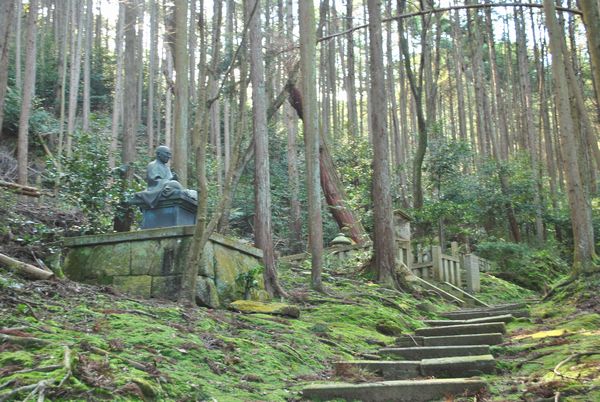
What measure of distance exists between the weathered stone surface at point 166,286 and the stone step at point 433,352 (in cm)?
250

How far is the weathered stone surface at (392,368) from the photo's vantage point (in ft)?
15.6

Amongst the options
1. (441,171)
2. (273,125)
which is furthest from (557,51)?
(273,125)

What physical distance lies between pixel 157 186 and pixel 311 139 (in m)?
2.91

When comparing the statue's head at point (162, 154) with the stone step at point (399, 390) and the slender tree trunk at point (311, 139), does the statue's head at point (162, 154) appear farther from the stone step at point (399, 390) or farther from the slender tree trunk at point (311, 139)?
the stone step at point (399, 390)

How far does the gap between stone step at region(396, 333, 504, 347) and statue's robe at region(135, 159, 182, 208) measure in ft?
11.2

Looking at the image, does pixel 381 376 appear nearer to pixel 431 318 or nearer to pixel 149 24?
pixel 431 318

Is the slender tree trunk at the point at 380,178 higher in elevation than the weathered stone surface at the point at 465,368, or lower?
higher

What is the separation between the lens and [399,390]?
3.89m

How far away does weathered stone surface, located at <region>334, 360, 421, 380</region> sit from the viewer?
4754 mm

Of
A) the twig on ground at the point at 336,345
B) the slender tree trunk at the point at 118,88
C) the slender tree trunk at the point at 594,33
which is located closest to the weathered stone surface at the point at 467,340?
the twig on ground at the point at 336,345

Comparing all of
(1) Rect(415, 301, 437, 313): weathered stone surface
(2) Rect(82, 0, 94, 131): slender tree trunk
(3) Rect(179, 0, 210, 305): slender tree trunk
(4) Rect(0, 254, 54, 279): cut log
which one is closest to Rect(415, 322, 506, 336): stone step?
(1) Rect(415, 301, 437, 313): weathered stone surface

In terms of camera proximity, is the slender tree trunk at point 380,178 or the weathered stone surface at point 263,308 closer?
the weathered stone surface at point 263,308

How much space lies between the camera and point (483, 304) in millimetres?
11086

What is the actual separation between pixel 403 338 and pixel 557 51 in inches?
193
